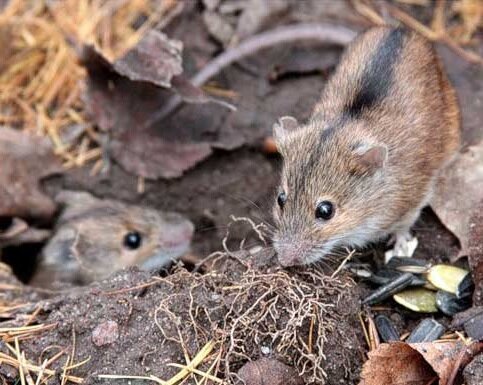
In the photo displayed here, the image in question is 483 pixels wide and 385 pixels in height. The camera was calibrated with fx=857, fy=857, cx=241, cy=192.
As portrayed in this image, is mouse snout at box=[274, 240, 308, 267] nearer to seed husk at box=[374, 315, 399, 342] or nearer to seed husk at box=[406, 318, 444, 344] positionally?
seed husk at box=[374, 315, 399, 342]

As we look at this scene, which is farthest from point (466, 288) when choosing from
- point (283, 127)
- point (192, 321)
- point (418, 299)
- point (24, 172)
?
point (24, 172)

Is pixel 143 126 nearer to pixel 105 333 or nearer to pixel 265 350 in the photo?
pixel 105 333

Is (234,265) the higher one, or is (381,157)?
(381,157)

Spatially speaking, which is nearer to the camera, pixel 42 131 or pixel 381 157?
pixel 381 157

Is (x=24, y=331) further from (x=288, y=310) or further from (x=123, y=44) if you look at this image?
(x=123, y=44)

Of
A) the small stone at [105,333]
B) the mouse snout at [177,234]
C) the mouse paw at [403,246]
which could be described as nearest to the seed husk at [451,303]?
the mouse paw at [403,246]

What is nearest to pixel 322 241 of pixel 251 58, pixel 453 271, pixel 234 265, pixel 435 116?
pixel 234 265
